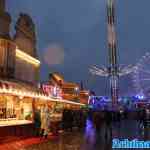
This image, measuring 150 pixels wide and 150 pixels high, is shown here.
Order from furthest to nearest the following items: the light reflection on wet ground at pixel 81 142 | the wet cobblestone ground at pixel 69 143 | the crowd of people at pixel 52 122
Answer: the crowd of people at pixel 52 122, the light reflection on wet ground at pixel 81 142, the wet cobblestone ground at pixel 69 143

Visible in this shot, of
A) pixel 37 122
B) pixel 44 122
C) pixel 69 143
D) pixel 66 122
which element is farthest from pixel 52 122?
pixel 69 143

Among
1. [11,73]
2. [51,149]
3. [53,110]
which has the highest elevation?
[11,73]

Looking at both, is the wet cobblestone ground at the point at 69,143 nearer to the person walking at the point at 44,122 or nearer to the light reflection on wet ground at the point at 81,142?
the light reflection on wet ground at the point at 81,142

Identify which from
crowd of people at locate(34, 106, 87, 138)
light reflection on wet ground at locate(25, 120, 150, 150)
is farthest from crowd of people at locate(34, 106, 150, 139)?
light reflection on wet ground at locate(25, 120, 150, 150)

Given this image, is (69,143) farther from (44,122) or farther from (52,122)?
(52,122)

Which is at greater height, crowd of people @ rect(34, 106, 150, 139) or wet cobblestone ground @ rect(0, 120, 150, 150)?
crowd of people @ rect(34, 106, 150, 139)

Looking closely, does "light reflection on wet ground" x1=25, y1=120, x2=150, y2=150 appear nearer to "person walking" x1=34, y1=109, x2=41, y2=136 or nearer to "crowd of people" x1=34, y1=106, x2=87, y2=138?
"crowd of people" x1=34, y1=106, x2=87, y2=138

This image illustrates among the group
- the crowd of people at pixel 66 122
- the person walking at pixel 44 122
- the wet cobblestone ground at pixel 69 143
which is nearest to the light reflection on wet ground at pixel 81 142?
the wet cobblestone ground at pixel 69 143

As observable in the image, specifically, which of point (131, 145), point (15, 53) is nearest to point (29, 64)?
point (15, 53)

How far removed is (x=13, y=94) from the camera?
2698 centimetres

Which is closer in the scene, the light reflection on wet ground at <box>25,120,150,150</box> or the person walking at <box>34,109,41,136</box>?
the light reflection on wet ground at <box>25,120,150,150</box>

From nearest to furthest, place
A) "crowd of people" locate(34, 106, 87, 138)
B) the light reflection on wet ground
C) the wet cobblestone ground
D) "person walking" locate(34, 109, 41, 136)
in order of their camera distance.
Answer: the wet cobblestone ground → the light reflection on wet ground → "person walking" locate(34, 109, 41, 136) → "crowd of people" locate(34, 106, 87, 138)

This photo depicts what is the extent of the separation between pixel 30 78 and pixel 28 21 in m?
5.33

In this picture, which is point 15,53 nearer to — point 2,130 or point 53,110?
point 53,110
